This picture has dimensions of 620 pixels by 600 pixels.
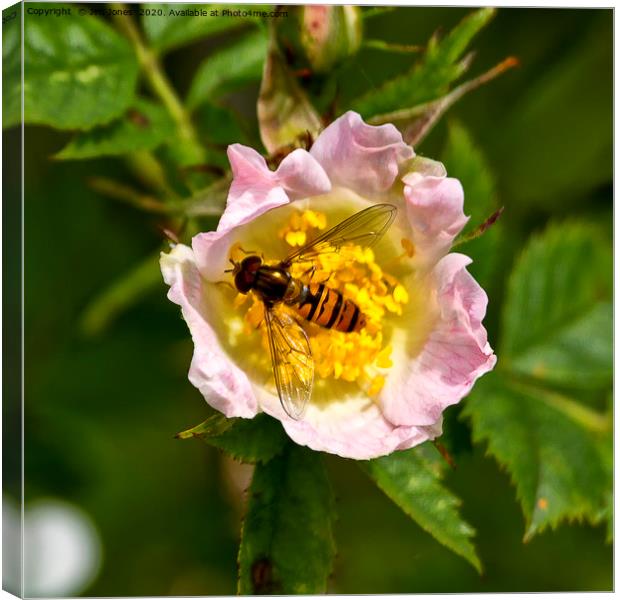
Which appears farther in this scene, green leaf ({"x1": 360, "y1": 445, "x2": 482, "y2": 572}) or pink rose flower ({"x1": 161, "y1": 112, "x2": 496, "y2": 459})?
green leaf ({"x1": 360, "y1": 445, "x2": 482, "y2": 572})

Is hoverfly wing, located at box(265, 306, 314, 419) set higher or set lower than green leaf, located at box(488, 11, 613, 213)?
lower

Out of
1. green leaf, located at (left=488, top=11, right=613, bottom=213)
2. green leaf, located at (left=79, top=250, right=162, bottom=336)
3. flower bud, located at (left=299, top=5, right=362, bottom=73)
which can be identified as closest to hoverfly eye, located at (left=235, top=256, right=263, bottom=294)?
flower bud, located at (left=299, top=5, right=362, bottom=73)

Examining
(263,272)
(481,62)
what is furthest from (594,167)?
(263,272)

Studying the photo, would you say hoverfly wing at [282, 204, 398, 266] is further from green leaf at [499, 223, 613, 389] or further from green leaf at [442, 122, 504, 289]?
green leaf at [499, 223, 613, 389]

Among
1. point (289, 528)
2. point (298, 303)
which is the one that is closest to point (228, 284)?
point (298, 303)

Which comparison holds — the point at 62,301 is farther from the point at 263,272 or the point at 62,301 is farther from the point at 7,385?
the point at 263,272

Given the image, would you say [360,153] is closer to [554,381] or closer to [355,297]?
[355,297]
